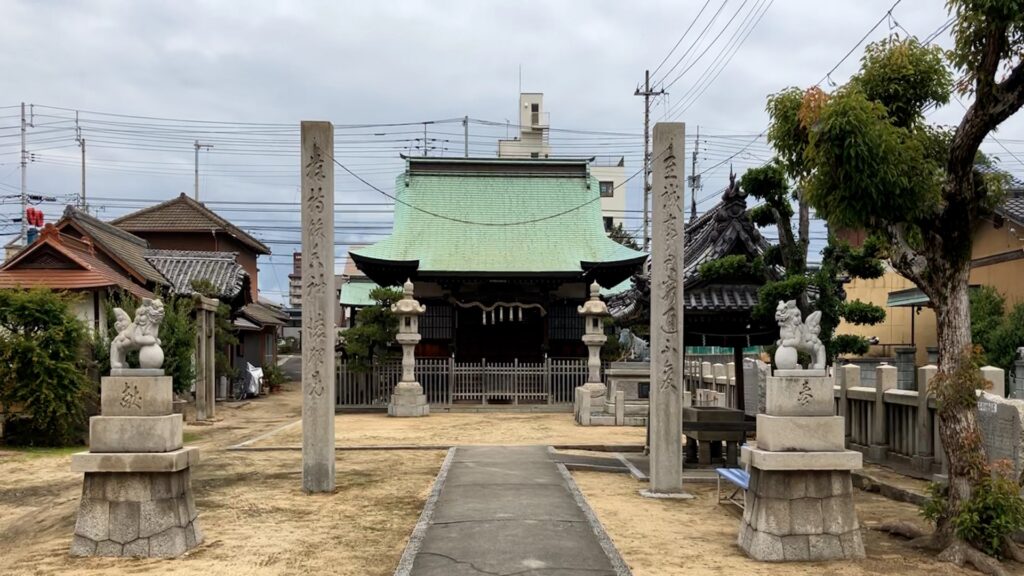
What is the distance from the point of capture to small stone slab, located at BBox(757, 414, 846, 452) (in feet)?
22.4

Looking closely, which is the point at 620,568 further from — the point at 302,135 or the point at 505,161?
the point at 505,161

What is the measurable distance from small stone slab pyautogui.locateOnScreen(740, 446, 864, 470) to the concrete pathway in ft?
5.37

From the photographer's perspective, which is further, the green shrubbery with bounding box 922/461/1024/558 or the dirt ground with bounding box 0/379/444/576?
the dirt ground with bounding box 0/379/444/576

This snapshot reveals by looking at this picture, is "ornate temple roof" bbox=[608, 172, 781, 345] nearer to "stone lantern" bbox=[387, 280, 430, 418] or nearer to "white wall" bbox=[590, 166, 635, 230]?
"stone lantern" bbox=[387, 280, 430, 418]

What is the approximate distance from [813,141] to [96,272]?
1771 centimetres

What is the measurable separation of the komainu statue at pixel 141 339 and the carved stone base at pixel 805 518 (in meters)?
6.03

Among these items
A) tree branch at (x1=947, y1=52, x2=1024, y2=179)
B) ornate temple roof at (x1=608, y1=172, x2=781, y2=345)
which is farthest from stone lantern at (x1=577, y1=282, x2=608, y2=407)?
tree branch at (x1=947, y1=52, x2=1024, y2=179)

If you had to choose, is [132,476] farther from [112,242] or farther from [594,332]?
[112,242]

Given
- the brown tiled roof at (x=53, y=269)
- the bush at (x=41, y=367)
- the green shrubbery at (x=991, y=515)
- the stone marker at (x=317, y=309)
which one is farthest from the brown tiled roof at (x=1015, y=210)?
the brown tiled roof at (x=53, y=269)

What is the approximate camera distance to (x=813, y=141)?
721cm

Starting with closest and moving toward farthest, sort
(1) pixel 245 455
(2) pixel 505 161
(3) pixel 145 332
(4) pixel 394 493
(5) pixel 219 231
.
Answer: (3) pixel 145 332 → (4) pixel 394 493 → (1) pixel 245 455 → (2) pixel 505 161 → (5) pixel 219 231

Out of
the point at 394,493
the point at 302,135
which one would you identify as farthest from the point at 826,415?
the point at 302,135

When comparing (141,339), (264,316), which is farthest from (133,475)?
(264,316)

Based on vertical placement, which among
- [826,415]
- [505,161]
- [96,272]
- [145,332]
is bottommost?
[826,415]
